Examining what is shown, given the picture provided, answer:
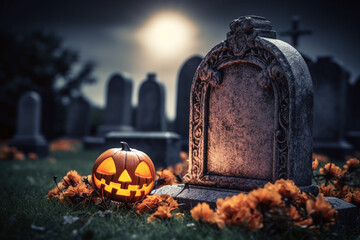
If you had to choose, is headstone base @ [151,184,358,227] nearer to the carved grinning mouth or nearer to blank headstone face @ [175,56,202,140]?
the carved grinning mouth

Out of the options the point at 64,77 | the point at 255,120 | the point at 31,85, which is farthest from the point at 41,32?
the point at 255,120

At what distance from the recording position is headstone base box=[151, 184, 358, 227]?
10.2 ft

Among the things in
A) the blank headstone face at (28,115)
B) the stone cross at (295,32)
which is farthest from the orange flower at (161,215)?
the blank headstone face at (28,115)

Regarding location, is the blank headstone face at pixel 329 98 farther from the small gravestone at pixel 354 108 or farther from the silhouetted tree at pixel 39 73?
the silhouetted tree at pixel 39 73

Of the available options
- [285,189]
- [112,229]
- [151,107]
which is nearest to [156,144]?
[151,107]

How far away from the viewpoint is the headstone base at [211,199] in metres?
3.12

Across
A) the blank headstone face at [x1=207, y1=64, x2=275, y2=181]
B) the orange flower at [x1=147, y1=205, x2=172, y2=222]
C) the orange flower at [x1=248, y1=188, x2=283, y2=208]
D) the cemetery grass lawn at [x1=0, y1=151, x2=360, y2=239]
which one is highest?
the blank headstone face at [x1=207, y1=64, x2=275, y2=181]

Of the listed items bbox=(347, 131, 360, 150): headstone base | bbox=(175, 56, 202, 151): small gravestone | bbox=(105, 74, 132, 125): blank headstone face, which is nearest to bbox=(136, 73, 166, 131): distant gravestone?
bbox=(175, 56, 202, 151): small gravestone

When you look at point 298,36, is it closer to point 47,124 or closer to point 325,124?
point 325,124

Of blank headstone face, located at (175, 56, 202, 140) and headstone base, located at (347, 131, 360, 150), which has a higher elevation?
blank headstone face, located at (175, 56, 202, 140)

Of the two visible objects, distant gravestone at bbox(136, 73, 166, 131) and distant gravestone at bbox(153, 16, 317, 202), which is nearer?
distant gravestone at bbox(153, 16, 317, 202)

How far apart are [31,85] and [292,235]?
24736 mm

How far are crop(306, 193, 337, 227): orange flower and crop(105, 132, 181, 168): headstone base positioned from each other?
5514 millimetres

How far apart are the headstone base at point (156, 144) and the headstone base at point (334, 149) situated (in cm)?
385
